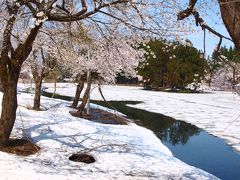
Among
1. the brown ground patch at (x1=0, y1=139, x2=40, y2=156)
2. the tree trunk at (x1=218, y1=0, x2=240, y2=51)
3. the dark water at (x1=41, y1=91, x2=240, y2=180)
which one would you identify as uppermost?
the tree trunk at (x1=218, y1=0, x2=240, y2=51)

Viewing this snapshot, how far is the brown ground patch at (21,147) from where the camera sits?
1004cm

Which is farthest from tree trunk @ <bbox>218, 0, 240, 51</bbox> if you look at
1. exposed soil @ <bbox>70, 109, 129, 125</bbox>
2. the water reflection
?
exposed soil @ <bbox>70, 109, 129, 125</bbox>

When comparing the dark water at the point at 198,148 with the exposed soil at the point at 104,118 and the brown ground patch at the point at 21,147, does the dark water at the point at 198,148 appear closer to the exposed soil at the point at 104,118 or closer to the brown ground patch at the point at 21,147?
the exposed soil at the point at 104,118

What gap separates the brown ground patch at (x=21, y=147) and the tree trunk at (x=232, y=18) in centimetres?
695

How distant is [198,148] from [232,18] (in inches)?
502

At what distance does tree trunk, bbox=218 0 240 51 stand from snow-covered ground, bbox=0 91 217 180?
5124 mm

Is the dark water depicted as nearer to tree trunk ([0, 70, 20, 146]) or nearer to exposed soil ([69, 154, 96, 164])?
exposed soil ([69, 154, 96, 164])

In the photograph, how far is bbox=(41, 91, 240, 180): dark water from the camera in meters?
13.0

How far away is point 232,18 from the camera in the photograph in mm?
4785

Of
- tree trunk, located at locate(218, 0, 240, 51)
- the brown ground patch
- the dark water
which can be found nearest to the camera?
tree trunk, located at locate(218, 0, 240, 51)

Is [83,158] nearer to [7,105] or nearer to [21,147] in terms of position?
[21,147]

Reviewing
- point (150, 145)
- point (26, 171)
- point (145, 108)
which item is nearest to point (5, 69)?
point (26, 171)

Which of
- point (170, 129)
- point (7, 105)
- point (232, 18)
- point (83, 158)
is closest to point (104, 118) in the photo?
point (170, 129)

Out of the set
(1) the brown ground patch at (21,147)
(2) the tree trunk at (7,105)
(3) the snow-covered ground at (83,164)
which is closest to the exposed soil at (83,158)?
(3) the snow-covered ground at (83,164)
